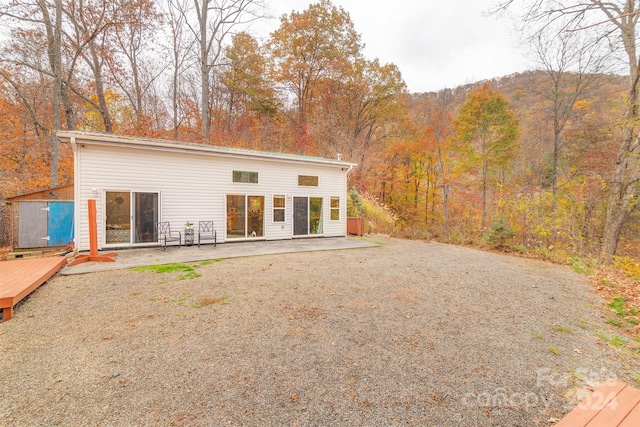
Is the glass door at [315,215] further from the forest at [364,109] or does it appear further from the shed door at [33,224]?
the shed door at [33,224]

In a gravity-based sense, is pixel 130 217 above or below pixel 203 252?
above

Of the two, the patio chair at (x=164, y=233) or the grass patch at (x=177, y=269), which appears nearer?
the grass patch at (x=177, y=269)

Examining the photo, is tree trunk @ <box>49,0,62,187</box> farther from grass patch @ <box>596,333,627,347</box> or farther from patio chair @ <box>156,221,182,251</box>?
grass patch @ <box>596,333,627,347</box>

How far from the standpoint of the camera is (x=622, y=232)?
866 cm

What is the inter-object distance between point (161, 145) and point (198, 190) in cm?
162

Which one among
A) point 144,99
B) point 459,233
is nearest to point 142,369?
point 459,233

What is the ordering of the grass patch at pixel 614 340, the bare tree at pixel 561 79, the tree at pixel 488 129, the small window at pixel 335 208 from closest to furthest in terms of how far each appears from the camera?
the grass patch at pixel 614 340, the small window at pixel 335 208, the bare tree at pixel 561 79, the tree at pixel 488 129

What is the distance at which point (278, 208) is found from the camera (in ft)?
32.0

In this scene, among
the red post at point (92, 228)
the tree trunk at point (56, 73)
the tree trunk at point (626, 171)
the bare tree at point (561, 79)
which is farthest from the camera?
the bare tree at point (561, 79)

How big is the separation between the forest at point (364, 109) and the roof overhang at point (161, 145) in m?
4.41

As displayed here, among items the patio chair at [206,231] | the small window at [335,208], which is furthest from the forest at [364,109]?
the patio chair at [206,231]

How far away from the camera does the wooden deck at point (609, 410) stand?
1.60 metres

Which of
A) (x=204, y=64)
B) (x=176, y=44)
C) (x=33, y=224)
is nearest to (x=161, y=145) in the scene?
(x=33, y=224)

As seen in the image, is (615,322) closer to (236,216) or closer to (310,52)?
(236,216)
